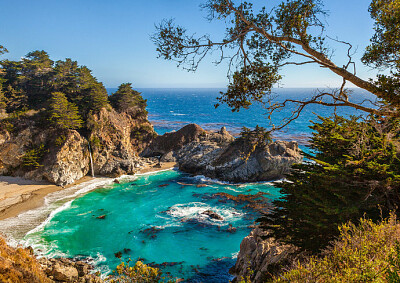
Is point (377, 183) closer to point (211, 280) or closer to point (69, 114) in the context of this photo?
point (211, 280)

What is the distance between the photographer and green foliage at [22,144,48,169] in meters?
35.0

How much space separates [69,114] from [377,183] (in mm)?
41284

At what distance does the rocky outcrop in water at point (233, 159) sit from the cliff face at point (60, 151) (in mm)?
10486

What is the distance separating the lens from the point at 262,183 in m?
37.9

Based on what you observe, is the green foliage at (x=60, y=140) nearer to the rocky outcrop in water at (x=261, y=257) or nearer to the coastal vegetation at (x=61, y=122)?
the coastal vegetation at (x=61, y=122)

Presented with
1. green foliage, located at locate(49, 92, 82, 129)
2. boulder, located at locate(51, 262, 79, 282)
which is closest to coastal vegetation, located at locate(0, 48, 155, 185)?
green foliage, located at locate(49, 92, 82, 129)

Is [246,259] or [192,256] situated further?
[192,256]

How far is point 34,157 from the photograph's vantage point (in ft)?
115

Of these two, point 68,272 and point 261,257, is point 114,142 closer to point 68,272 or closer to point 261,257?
point 68,272

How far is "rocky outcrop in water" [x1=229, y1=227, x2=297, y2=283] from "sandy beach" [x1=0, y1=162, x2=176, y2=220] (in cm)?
2531

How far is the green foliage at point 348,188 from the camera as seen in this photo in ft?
30.1

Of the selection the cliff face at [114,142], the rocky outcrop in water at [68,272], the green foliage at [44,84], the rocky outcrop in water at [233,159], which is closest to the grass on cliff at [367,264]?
the rocky outcrop in water at [68,272]

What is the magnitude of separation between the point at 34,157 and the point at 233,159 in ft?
101

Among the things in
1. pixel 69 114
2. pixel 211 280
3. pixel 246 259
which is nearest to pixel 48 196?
pixel 69 114
